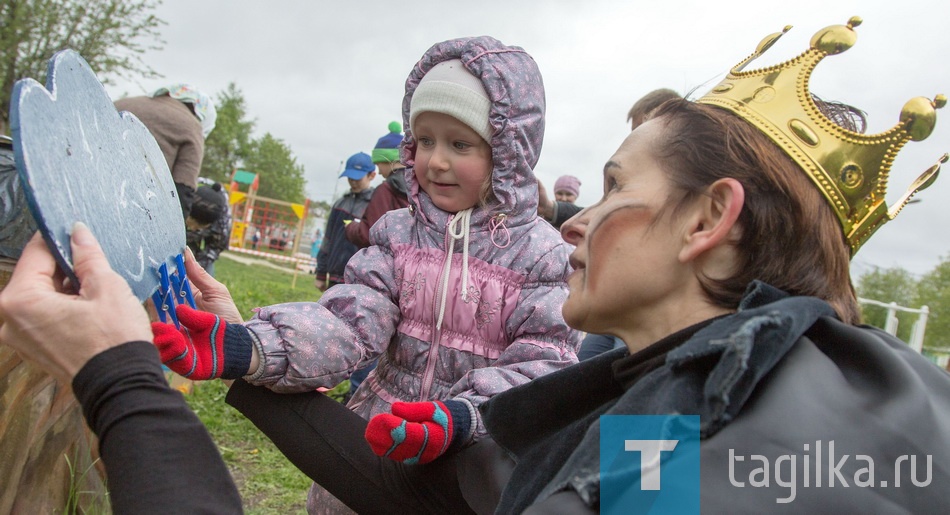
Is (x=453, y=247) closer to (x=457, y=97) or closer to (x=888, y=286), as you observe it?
(x=457, y=97)

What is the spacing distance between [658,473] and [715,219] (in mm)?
462

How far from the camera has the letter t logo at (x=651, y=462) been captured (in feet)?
2.76

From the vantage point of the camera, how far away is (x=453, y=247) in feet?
6.64

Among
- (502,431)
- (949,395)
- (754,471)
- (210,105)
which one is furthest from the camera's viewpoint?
(210,105)

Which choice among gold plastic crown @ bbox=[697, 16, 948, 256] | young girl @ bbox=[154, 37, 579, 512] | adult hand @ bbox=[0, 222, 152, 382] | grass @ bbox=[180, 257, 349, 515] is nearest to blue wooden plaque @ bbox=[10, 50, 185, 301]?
adult hand @ bbox=[0, 222, 152, 382]

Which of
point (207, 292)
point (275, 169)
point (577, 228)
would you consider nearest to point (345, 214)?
point (207, 292)

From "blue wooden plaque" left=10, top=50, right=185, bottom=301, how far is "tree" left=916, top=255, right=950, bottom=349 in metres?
35.1

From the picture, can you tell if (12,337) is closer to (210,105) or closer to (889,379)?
(889,379)

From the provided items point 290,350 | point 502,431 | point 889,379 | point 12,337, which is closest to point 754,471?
point 889,379

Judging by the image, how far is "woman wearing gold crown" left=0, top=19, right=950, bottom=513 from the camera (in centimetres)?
82

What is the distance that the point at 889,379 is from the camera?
878 millimetres

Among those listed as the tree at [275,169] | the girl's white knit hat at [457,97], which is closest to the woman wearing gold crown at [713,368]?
the girl's white knit hat at [457,97]

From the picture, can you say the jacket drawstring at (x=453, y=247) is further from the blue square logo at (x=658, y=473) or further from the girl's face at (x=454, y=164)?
the blue square logo at (x=658, y=473)

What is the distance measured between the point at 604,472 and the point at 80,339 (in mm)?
705
